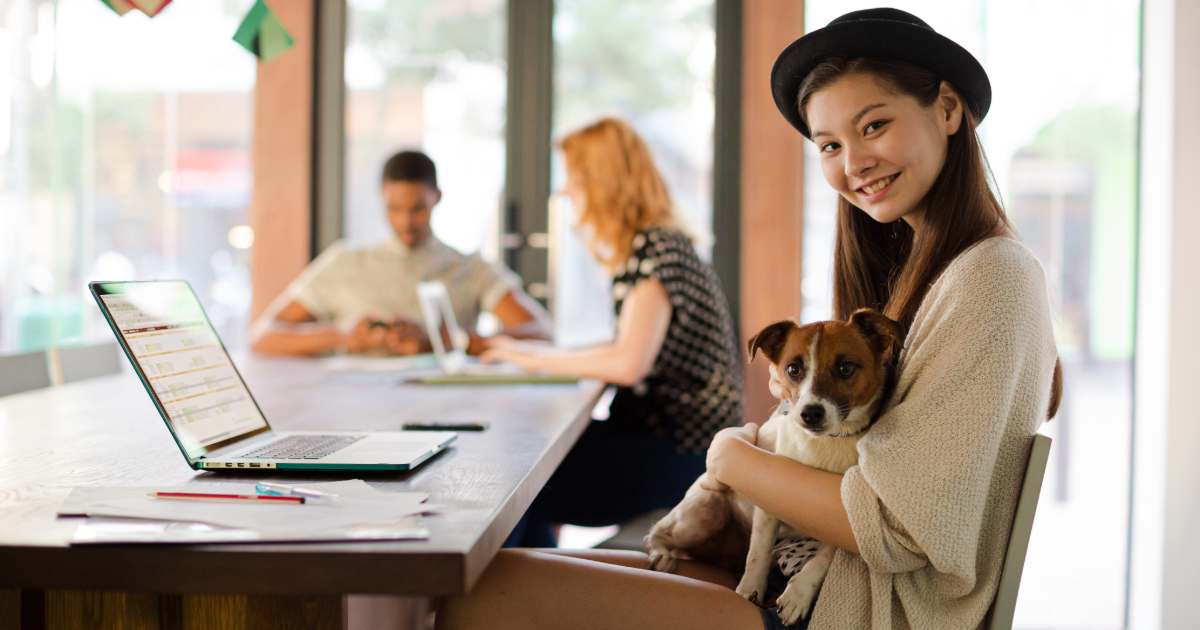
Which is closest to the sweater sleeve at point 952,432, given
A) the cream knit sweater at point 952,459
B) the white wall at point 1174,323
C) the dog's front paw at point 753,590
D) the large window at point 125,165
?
the cream knit sweater at point 952,459

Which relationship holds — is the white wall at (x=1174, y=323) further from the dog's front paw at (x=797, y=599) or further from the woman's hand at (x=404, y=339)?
the woman's hand at (x=404, y=339)

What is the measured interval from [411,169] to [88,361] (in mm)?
1277

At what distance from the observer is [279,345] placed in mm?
2801

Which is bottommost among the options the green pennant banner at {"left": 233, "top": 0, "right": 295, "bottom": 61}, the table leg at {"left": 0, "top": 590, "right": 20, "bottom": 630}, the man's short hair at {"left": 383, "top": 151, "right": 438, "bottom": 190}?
the table leg at {"left": 0, "top": 590, "right": 20, "bottom": 630}

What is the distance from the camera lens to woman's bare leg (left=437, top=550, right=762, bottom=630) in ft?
3.37

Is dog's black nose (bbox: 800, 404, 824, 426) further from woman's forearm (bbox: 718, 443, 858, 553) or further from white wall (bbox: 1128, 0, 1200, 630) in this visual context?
white wall (bbox: 1128, 0, 1200, 630)

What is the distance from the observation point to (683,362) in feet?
6.95

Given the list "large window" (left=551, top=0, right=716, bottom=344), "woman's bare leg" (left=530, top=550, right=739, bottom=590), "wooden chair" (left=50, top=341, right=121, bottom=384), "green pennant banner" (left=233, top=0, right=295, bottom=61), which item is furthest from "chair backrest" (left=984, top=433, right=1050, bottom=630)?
"large window" (left=551, top=0, right=716, bottom=344)

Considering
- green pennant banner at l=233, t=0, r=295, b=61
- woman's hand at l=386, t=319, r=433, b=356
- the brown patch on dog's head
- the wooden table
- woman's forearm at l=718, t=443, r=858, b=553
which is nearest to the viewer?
the wooden table

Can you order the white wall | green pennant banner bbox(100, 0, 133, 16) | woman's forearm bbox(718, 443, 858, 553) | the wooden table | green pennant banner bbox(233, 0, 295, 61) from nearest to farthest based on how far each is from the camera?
the wooden table < woman's forearm bbox(718, 443, 858, 553) < green pennant banner bbox(100, 0, 133, 16) < green pennant banner bbox(233, 0, 295, 61) < the white wall

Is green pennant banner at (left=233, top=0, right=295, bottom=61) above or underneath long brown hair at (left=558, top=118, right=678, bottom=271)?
above

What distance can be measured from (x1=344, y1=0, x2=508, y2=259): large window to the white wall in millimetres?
2579

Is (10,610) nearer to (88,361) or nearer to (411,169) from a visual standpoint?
(88,361)

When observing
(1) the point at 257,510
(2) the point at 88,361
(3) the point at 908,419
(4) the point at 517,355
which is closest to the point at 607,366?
(4) the point at 517,355
